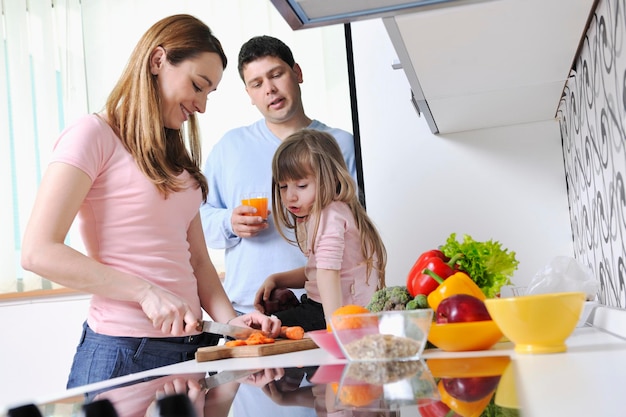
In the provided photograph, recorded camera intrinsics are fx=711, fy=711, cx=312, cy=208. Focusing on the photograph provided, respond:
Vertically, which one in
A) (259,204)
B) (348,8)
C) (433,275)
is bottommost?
(433,275)

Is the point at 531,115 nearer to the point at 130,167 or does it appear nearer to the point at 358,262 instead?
the point at 358,262

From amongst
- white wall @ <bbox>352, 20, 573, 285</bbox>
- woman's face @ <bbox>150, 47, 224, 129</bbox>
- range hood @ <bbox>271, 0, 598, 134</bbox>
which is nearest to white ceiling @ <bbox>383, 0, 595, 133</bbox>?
range hood @ <bbox>271, 0, 598, 134</bbox>

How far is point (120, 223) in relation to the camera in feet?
4.79

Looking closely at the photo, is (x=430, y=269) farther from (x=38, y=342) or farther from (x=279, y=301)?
(x=38, y=342)

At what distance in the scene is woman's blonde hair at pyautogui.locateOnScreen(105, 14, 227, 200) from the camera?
4.97 feet

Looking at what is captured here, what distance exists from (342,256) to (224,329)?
961 millimetres

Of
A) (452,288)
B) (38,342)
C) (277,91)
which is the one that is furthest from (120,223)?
(38,342)

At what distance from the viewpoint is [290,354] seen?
4.34ft

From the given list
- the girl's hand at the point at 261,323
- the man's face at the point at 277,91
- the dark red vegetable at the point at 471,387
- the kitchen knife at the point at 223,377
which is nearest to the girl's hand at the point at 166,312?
the girl's hand at the point at 261,323

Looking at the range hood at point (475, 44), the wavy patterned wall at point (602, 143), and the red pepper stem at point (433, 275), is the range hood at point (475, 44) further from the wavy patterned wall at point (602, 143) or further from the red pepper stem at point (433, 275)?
the red pepper stem at point (433, 275)

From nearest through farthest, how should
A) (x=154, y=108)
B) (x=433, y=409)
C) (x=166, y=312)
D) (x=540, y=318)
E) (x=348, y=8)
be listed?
(x=433, y=409), (x=540, y=318), (x=348, y=8), (x=166, y=312), (x=154, y=108)

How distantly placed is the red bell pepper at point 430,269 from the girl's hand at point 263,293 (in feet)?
3.41

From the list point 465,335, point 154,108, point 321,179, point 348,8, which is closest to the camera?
point 465,335

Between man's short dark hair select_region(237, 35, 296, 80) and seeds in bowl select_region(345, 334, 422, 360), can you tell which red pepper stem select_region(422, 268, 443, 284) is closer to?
seeds in bowl select_region(345, 334, 422, 360)
